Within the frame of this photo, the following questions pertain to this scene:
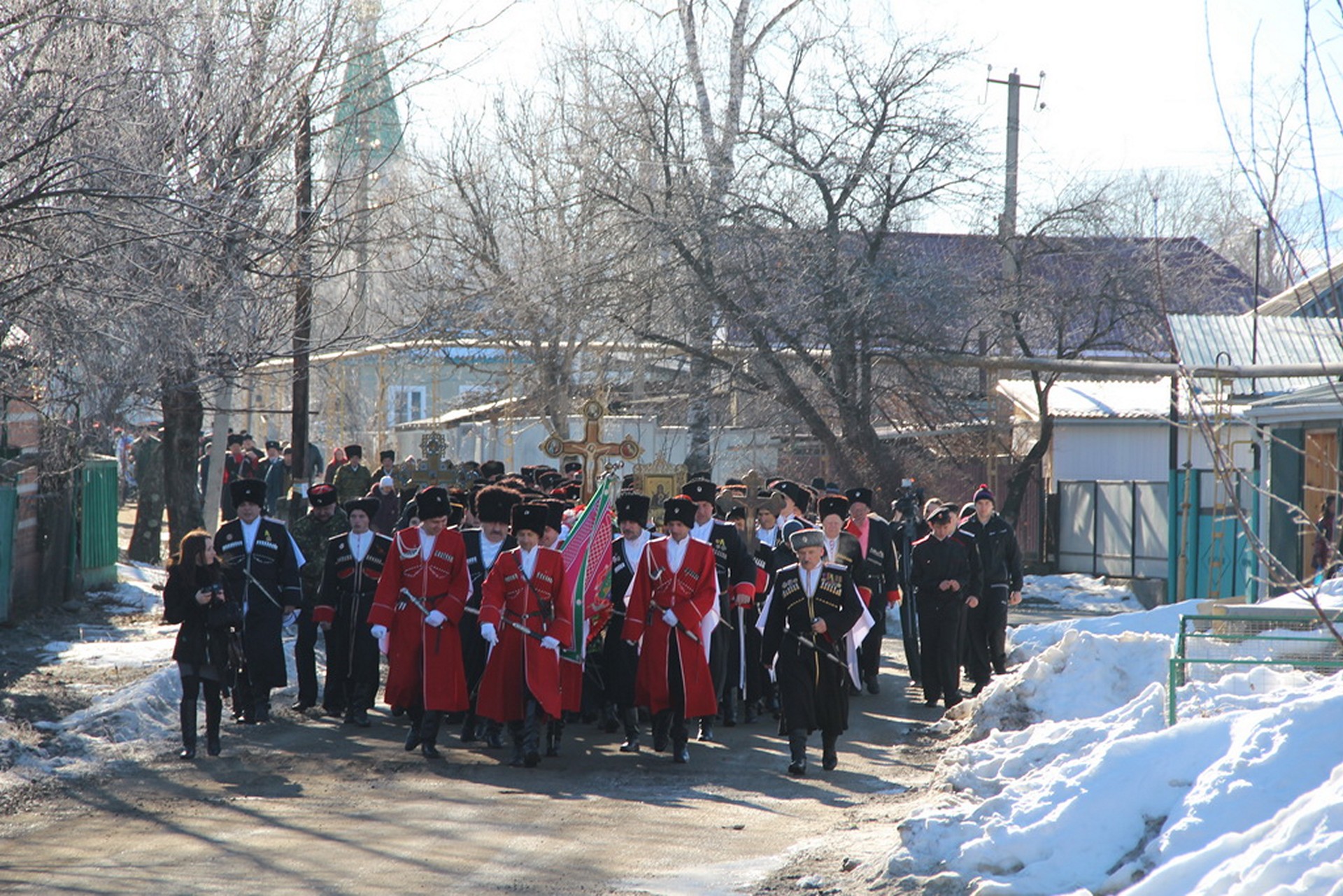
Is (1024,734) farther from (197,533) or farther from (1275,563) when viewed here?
(197,533)

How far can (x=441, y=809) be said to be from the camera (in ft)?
28.5

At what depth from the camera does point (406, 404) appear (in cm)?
4775

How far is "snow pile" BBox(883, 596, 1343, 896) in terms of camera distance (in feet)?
19.0

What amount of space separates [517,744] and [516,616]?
85 centimetres

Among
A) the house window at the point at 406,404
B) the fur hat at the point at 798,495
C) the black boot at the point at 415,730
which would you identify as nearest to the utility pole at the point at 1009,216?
the fur hat at the point at 798,495

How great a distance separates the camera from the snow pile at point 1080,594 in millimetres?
23297

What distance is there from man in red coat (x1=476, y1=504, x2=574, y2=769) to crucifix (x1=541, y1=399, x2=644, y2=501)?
5227 mm

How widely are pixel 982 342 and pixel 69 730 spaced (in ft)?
53.8

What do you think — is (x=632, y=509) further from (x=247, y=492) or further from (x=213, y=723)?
(x=213, y=723)

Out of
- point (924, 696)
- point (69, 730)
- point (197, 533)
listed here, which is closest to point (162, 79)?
point (197, 533)

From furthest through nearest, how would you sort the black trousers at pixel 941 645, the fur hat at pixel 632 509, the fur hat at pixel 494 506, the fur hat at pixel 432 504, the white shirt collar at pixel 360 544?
the black trousers at pixel 941 645, the white shirt collar at pixel 360 544, the fur hat at pixel 632 509, the fur hat at pixel 494 506, the fur hat at pixel 432 504

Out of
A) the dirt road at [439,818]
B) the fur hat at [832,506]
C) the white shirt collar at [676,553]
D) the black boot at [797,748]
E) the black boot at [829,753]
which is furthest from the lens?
the fur hat at [832,506]

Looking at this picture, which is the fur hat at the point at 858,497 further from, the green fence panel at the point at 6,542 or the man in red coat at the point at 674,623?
the green fence panel at the point at 6,542

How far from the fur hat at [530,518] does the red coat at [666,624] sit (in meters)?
0.80
